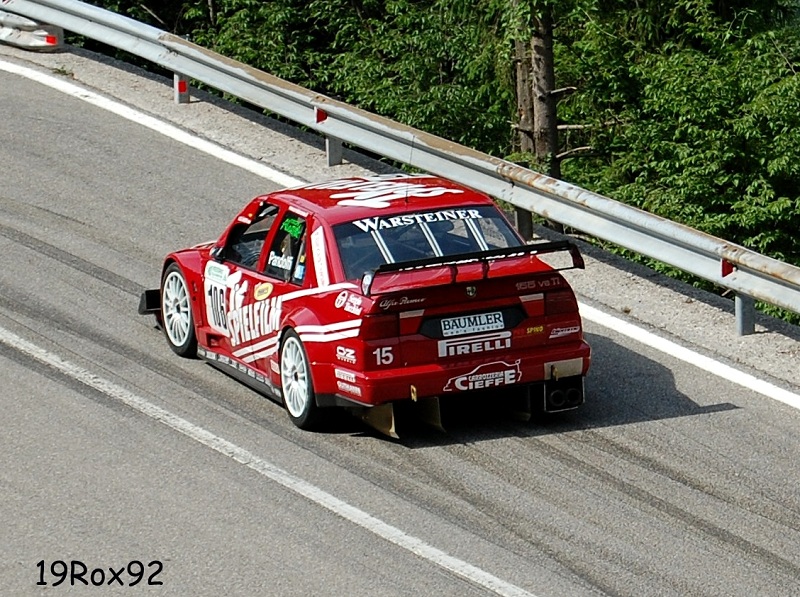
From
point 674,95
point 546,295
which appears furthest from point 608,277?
point 674,95

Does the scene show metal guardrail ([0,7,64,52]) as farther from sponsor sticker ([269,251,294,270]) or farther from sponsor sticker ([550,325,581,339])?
sponsor sticker ([550,325,581,339])

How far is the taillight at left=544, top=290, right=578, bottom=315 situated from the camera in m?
9.44

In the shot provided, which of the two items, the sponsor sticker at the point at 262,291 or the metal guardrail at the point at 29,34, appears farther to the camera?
the metal guardrail at the point at 29,34

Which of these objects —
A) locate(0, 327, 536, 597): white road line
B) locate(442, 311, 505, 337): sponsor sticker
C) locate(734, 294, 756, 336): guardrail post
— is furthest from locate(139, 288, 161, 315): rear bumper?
locate(734, 294, 756, 336): guardrail post

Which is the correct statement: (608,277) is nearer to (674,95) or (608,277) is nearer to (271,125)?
(271,125)

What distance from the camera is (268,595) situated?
23.2ft

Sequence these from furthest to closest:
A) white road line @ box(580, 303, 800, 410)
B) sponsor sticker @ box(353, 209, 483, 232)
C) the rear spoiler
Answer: white road line @ box(580, 303, 800, 410) → sponsor sticker @ box(353, 209, 483, 232) → the rear spoiler

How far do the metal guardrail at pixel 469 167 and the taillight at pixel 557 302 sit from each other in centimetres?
185

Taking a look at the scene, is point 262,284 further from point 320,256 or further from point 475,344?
point 475,344

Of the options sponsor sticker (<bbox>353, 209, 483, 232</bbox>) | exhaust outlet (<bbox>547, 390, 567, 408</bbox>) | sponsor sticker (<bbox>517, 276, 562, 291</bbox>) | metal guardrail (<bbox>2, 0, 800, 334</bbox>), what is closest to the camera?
sponsor sticker (<bbox>517, 276, 562, 291</bbox>)

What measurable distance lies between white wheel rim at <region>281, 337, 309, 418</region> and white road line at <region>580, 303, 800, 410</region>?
2.84 meters

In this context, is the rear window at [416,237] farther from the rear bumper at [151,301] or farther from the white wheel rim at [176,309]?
the rear bumper at [151,301]

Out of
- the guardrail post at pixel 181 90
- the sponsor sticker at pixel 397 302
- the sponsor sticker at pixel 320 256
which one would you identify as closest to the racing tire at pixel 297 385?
the sponsor sticker at pixel 320 256

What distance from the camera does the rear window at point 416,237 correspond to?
9648 mm
